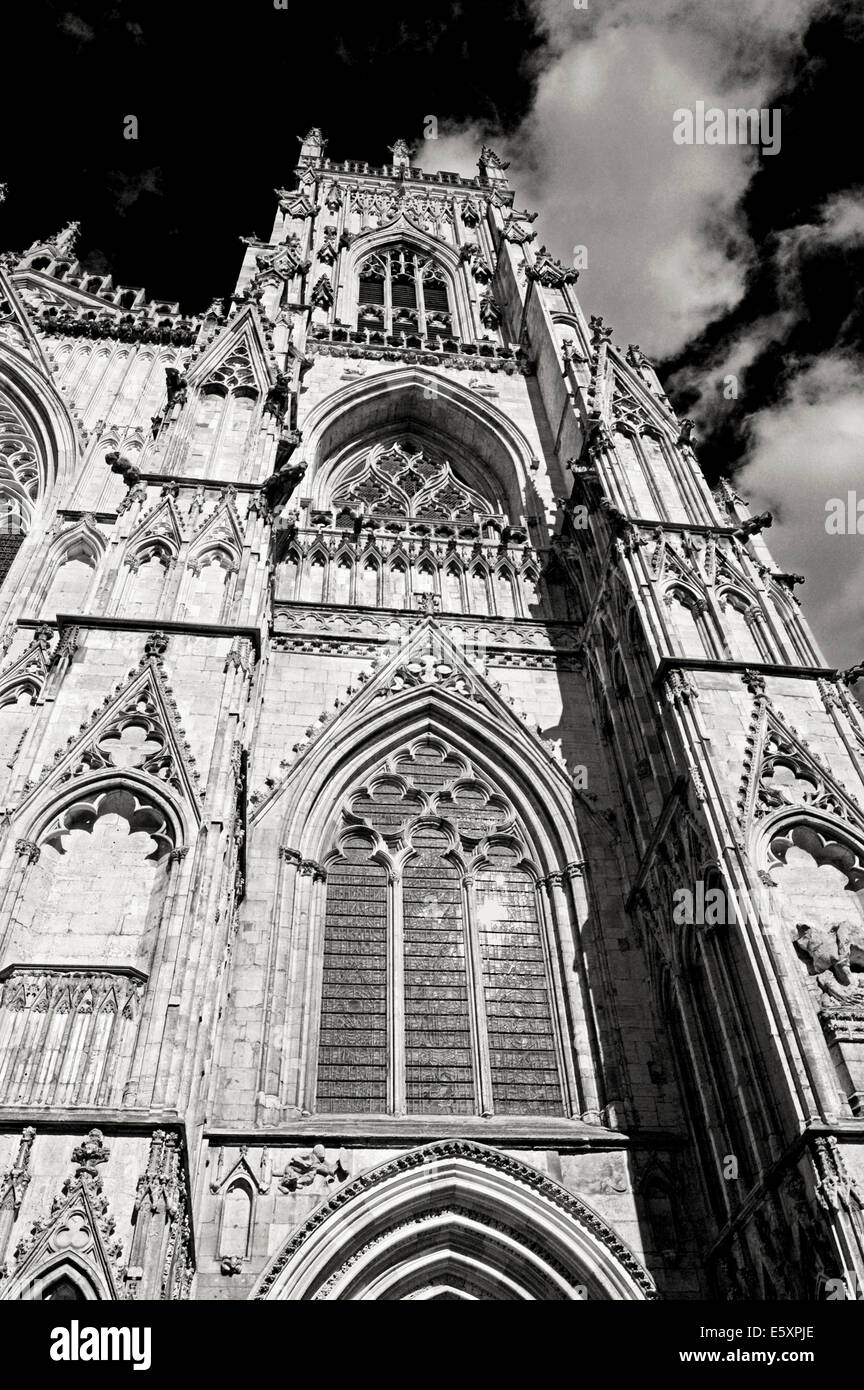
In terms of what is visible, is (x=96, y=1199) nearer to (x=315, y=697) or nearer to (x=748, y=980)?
(x=748, y=980)

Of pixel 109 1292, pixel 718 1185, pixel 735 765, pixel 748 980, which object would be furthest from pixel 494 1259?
pixel 735 765

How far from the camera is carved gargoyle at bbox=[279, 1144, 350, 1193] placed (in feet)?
33.9

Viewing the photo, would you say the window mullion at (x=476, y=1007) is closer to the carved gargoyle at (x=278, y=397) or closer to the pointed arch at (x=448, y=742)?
the pointed arch at (x=448, y=742)

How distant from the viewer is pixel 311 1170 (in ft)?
34.2

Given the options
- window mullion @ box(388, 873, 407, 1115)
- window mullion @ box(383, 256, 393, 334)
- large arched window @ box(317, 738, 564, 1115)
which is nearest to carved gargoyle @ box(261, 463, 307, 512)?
large arched window @ box(317, 738, 564, 1115)

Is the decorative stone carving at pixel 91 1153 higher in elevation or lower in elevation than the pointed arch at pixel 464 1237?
lower

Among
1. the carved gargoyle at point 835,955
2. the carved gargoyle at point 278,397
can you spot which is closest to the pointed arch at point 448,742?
the carved gargoyle at point 835,955

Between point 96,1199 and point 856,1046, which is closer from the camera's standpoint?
point 96,1199

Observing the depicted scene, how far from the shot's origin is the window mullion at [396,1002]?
11.7 meters

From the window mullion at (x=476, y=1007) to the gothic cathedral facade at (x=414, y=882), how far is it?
0.06m

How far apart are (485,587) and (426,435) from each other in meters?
6.64

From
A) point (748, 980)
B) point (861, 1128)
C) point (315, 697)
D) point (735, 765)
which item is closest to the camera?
point (861, 1128)

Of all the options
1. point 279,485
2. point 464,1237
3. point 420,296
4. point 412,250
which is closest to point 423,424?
point 420,296

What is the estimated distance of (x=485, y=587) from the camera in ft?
59.4
